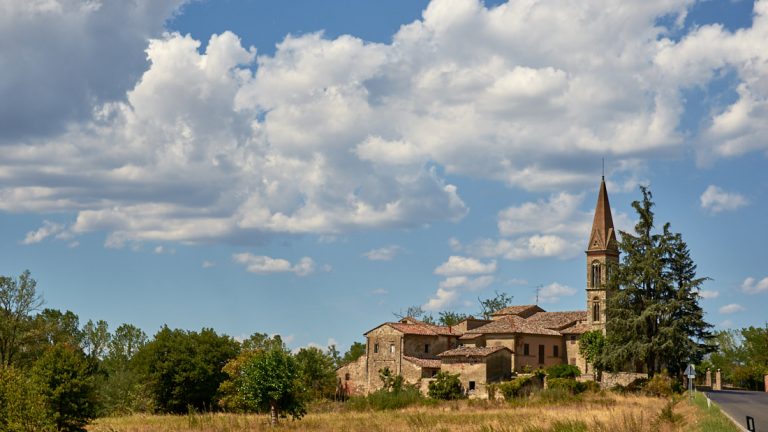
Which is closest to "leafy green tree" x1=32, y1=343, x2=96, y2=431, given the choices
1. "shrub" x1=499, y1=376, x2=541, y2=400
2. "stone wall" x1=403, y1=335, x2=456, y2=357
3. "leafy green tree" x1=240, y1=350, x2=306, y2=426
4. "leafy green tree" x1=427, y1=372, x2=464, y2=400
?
"leafy green tree" x1=240, y1=350, x2=306, y2=426

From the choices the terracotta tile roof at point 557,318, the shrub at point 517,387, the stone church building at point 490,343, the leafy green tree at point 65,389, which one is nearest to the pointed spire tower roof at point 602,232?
the stone church building at point 490,343

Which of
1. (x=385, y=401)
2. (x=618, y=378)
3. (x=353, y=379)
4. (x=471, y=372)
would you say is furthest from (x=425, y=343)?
(x=618, y=378)

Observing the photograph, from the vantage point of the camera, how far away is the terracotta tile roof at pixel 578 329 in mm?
81000

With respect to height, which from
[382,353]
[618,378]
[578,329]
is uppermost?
[578,329]

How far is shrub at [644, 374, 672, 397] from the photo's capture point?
6103cm

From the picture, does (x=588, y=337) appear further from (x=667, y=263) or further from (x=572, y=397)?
(x=572, y=397)

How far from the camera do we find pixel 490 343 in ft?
261

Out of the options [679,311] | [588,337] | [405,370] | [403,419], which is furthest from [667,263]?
→ [403,419]

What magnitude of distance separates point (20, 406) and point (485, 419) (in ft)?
77.6

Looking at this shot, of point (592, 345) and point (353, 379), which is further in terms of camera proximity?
point (353, 379)

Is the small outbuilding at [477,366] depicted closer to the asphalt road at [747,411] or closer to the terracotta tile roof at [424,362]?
the terracotta tile roof at [424,362]

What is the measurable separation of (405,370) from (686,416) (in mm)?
41385

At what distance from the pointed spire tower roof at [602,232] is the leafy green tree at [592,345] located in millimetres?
10276

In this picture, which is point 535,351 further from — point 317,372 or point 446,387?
point 317,372
